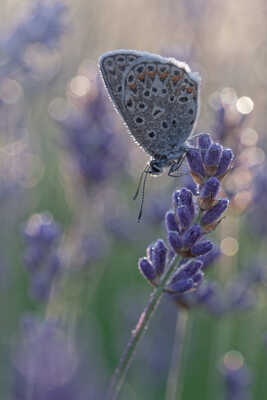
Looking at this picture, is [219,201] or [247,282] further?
[247,282]

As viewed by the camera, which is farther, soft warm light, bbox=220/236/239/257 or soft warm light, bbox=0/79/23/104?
soft warm light, bbox=0/79/23/104

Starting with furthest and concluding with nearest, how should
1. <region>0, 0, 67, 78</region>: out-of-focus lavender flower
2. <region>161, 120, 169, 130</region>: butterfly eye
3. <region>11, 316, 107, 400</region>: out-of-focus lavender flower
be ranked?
<region>0, 0, 67, 78</region>: out-of-focus lavender flower < <region>161, 120, 169, 130</region>: butterfly eye < <region>11, 316, 107, 400</region>: out-of-focus lavender flower

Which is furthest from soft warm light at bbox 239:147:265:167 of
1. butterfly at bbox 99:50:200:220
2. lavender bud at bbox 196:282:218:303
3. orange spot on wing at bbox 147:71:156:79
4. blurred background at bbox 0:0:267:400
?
orange spot on wing at bbox 147:71:156:79

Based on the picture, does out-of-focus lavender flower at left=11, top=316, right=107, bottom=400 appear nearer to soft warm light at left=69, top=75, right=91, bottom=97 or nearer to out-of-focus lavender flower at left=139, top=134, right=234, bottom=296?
out-of-focus lavender flower at left=139, top=134, right=234, bottom=296

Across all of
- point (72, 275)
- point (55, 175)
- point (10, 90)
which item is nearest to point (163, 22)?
point (55, 175)

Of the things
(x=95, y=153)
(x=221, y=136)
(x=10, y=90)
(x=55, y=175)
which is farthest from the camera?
(x=55, y=175)

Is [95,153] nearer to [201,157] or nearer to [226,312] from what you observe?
[226,312]
